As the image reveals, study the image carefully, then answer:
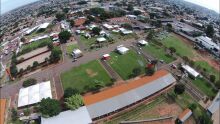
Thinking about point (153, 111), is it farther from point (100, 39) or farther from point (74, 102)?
point (100, 39)

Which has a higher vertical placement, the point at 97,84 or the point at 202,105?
the point at 97,84

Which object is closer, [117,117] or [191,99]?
[117,117]

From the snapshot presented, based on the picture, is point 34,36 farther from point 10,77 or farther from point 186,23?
point 186,23

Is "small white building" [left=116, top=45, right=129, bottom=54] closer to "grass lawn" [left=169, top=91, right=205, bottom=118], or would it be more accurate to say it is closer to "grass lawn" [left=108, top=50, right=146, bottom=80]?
"grass lawn" [left=108, top=50, right=146, bottom=80]

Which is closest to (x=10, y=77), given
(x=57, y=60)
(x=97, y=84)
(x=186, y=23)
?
(x=57, y=60)

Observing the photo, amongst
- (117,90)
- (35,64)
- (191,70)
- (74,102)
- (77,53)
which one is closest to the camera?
(74,102)

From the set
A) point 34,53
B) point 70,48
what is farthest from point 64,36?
point 34,53

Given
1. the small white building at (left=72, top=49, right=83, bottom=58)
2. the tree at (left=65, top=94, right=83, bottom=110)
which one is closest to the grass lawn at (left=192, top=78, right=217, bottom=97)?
the tree at (left=65, top=94, right=83, bottom=110)
